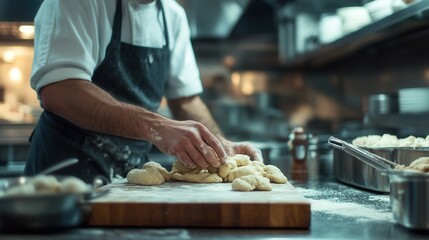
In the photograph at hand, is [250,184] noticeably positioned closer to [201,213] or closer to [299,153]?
[201,213]

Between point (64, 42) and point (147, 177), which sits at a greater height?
point (64, 42)

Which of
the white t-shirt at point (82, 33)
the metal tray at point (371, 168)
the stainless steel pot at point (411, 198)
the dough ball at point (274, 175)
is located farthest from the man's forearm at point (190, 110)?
the stainless steel pot at point (411, 198)

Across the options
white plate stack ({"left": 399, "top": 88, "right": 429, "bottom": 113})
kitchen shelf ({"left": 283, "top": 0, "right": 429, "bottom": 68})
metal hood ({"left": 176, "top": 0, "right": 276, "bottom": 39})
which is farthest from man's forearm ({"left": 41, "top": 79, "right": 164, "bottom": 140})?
metal hood ({"left": 176, "top": 0, "right": 276, "bottom": 39})

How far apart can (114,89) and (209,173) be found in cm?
54

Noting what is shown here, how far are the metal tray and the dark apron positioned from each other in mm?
704

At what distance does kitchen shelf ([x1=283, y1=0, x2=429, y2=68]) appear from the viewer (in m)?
1.75

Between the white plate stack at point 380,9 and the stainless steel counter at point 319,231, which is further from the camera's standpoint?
the white plate stack at point 380,9

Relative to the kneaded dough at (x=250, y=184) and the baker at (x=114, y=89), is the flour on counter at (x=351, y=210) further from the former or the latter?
the baker at (x=114, y=89)

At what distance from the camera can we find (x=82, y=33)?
1.60 metres

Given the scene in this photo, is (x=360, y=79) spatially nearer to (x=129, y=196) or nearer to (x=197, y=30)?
(x=197, y=30)

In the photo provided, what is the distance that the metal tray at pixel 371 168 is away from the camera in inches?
57.3

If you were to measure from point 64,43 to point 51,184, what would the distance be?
27.2 inches

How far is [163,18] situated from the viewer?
199cm

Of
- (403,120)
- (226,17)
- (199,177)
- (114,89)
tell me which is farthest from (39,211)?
(226,17)
